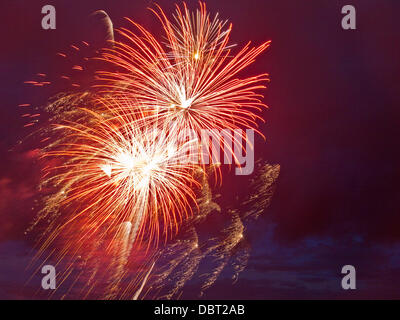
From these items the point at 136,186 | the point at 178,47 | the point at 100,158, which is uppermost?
the point at 178,47

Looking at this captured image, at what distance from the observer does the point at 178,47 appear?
8.29 m

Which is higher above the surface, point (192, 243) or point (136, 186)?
point (136, 186)

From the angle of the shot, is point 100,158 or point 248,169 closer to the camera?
point 100,158

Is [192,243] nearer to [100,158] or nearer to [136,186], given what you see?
[136,186]

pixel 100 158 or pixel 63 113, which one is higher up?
pixel 63 113

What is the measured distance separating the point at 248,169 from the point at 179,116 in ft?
8.84

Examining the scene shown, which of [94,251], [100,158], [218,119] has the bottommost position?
[94,251]
